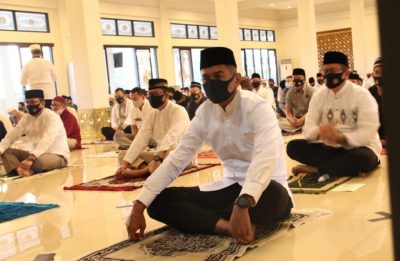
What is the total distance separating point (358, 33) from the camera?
1803 centimetres

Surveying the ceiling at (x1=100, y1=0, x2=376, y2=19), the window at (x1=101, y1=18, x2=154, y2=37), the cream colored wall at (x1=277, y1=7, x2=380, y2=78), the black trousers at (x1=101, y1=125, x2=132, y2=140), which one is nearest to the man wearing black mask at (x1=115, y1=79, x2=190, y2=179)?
the black trousers at (x1=101, y1=125, x2=132, y2=140)

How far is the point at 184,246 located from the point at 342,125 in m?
2.03

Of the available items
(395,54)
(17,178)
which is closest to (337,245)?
(395,54)

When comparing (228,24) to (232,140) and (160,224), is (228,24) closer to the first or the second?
(160,224)

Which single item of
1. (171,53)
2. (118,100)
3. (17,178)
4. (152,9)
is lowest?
(17,178)

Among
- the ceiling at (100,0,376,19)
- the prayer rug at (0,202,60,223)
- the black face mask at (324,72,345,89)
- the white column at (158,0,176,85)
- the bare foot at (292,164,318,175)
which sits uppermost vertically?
the ceiling at (100,0,376,19)

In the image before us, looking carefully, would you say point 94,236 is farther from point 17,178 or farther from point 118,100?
point 118,100

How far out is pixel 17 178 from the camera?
5.75 meters

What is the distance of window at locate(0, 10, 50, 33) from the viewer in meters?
12.3

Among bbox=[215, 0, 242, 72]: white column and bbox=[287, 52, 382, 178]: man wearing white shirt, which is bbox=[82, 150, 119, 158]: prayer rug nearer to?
bbox=[287, 52, 382, 178]: man wearing white shirt

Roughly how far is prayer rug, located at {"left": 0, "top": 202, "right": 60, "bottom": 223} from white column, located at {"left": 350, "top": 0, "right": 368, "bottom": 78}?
52.2 feet

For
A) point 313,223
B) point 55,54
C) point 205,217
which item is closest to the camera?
point 205,217

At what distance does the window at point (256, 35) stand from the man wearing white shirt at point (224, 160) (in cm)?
1779

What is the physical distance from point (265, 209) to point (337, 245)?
0.36m
